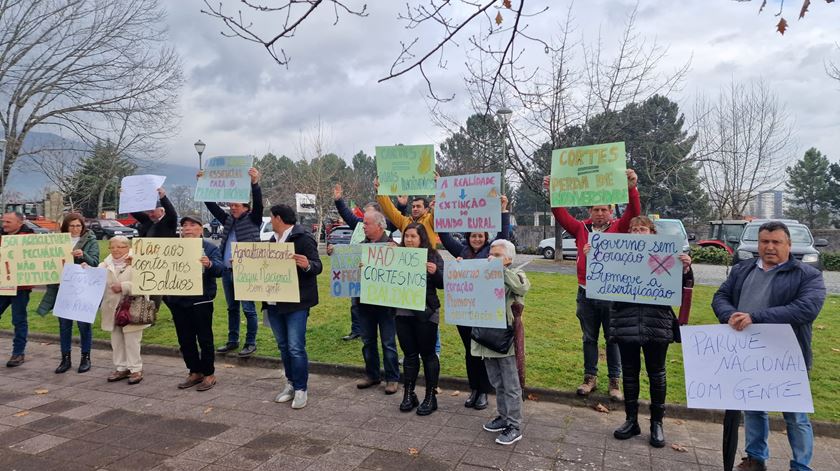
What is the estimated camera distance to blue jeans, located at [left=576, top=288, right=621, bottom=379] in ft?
16.7

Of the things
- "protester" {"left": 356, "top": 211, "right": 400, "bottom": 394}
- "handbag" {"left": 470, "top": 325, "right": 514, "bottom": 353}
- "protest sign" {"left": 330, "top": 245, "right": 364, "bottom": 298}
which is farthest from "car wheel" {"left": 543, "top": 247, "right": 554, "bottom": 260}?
"handbag" {"left": 470, "top": 325, "right": 514, "bottom": 353}

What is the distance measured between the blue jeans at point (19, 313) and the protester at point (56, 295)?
0.83 ft

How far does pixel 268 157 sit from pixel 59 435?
53.1 metres

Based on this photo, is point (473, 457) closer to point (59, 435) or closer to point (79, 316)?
point (59, 435)

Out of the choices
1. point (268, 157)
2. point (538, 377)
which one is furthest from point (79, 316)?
point (268, 157)

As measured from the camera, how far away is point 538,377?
5.70m

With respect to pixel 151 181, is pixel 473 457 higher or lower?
lower

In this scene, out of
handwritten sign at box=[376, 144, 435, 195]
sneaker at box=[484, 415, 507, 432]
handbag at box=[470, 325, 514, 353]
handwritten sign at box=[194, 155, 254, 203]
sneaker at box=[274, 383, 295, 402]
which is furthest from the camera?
handwritten sign at box=[194, 155, 254, 203]

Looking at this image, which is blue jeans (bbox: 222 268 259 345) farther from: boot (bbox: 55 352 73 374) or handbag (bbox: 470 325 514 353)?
handbag (bbox: 470 325 514 353)

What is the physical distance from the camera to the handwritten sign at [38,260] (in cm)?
673

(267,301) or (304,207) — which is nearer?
(267,301)

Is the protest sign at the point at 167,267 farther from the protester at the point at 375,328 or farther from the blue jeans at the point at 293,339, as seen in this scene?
the protester at the point at 375,328

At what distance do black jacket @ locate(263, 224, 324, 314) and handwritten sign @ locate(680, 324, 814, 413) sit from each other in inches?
135

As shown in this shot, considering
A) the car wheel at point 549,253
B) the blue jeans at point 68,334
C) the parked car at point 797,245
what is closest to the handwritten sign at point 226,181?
the blue jeans at point 68,334
